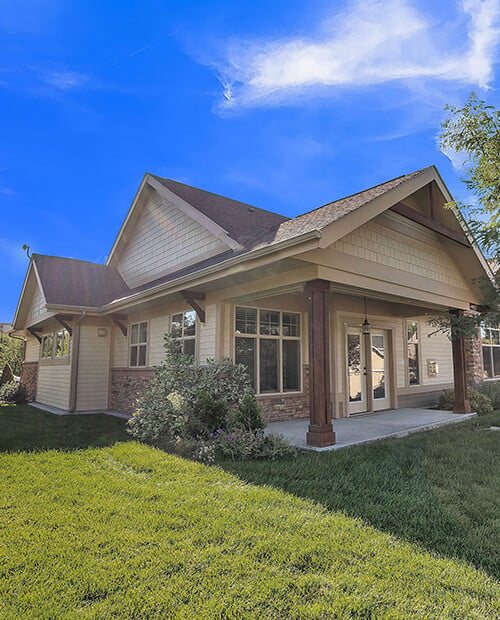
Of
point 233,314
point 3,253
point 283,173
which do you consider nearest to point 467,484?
point 233,314

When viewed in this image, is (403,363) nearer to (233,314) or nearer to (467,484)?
(233,314)

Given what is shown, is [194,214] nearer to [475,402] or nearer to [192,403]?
[192,403]

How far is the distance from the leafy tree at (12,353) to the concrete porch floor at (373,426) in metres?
23.2

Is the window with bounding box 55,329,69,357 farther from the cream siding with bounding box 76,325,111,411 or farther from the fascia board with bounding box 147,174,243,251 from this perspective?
the fascia board with bounding box 147,174,243,251

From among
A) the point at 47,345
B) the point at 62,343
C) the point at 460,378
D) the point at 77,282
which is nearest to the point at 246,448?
the point at 460,378

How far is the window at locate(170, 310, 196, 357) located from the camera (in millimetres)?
8831

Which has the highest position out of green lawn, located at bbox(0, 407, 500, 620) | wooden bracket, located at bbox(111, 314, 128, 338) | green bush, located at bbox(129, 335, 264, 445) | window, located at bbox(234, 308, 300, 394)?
wooden bracket, located at bbox(111, 314, 128, 338)

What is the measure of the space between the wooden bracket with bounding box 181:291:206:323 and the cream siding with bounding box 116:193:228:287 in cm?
134

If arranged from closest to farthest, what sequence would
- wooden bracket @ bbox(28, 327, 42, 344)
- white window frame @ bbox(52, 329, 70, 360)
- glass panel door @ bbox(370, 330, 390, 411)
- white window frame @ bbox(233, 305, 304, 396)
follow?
white window frame @ bbox(233, 305, 304, 396) < glass panel door @ bbox(370, 330, 390, 411) < white window frame @ bbox(52, 329, 70, 360) < wooden bracket @ bbox(28, 327, 42, 344)

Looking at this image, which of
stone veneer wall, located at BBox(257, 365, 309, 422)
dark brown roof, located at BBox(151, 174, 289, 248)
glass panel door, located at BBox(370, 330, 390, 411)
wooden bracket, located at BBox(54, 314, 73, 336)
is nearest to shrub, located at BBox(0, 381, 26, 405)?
wooden bracket, located at BBox(54, 314, 73, 336)

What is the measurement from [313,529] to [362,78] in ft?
30.6

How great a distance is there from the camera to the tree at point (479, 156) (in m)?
6.87

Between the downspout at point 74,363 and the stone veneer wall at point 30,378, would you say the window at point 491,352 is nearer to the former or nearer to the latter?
the downspout at point 74,363

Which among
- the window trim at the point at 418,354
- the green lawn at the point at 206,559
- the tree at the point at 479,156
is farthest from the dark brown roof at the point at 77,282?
the tree at the point at 479,156
